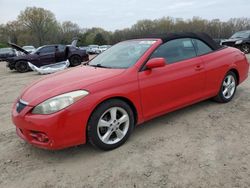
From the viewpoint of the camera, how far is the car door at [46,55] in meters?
15.2

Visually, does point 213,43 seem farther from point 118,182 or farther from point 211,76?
point 118,182

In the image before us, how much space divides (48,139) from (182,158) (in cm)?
166

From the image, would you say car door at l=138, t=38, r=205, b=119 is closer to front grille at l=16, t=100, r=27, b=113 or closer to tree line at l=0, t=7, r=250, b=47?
front grille at l=16, t=100, r=27, b=113

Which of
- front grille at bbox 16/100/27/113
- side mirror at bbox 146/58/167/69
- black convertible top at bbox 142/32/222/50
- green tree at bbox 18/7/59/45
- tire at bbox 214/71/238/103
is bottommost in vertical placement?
tire at bbox 214/71/238/103

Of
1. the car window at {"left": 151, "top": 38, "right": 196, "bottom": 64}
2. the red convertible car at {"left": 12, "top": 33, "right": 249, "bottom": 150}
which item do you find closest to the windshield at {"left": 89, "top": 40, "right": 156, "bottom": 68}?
the red convertible car at {"left": 12, "top": 33, "right": 249, "bottom": 150}

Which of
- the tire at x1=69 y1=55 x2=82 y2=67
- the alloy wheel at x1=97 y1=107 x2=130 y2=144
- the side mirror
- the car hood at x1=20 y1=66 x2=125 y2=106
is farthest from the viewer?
the tire at x1=69 y1=55 x2=82 y2=67

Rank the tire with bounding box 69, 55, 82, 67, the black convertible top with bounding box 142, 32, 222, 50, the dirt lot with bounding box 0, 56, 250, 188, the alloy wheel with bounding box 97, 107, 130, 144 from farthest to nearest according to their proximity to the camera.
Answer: the tire with bounding box 69, 55, 82, 67 < the black convertible top with bounding box 142, 32, 222, 50 < the alloy wheel with bounding box 97, 107, 130, 144 < the dirt lot with bounding box 0, 56, 250, 188

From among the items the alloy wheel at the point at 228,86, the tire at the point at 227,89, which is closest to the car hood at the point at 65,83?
the tire at the point at 227,89

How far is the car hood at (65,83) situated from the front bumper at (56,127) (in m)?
0.22

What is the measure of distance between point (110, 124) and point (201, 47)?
2.43 metres

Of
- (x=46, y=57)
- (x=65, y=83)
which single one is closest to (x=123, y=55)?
(x=65, y=83)

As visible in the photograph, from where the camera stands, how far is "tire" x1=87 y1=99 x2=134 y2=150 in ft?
11.4

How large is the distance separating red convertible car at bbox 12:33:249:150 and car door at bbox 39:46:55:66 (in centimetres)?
1107

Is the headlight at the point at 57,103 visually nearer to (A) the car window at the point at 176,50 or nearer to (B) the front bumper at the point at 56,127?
(B) the front bumper at the point at 56,127
